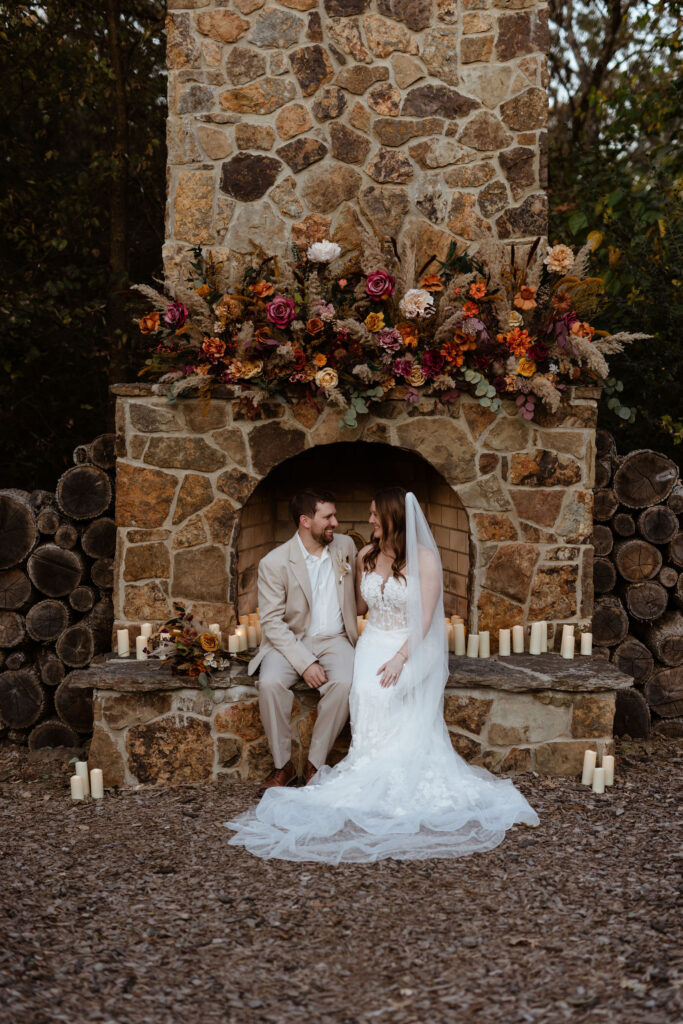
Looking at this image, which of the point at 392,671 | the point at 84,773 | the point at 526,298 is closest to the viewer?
the point at 392,671

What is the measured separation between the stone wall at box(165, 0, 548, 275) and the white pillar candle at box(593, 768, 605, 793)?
2.97 meters

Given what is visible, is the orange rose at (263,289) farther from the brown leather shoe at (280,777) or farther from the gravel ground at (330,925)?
the gravel ground at (330,925)

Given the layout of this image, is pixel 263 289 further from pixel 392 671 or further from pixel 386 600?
pixel 392 671

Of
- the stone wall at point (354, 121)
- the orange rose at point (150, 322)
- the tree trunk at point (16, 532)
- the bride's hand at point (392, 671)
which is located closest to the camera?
the bride's hand at point (392, 671)

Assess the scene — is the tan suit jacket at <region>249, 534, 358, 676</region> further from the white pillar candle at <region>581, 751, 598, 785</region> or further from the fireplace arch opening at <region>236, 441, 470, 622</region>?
the white pillar candle at <region>581, 751, 598, 785</region>

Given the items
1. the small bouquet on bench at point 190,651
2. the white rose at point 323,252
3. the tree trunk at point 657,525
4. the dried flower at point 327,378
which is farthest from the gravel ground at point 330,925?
the white rose at point 323,252

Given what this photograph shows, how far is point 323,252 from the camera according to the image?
5.00 meters

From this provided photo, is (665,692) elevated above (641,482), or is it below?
below

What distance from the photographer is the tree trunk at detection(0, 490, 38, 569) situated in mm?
5598

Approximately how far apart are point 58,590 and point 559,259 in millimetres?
3489

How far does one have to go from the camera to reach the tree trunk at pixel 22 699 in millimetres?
5715

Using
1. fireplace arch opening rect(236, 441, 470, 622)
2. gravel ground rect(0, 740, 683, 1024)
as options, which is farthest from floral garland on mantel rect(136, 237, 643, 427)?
gravel ground rect(0, 740, 683, 1024)

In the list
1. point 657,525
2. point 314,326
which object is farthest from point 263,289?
point 657,525

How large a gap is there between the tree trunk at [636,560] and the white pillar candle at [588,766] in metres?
1.47
